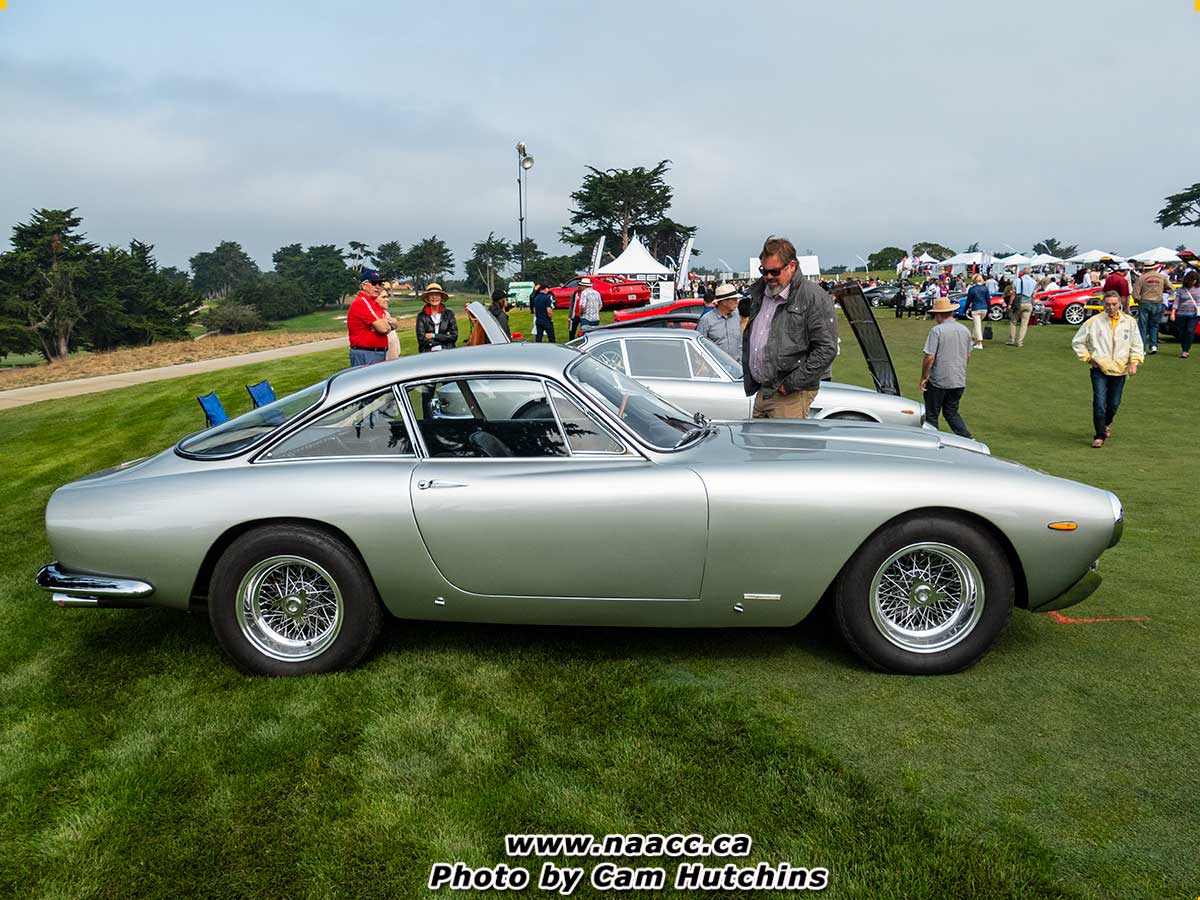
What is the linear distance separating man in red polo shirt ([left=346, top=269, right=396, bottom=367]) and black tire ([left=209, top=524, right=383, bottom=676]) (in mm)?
4551

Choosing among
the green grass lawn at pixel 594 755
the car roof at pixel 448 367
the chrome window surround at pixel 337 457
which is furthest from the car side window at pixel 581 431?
the chrome window surround at pixel 337 457

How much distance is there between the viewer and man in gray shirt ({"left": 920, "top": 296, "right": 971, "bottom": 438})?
853cm

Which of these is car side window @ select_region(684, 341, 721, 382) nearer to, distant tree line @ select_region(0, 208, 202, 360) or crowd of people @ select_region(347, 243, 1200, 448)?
crowd of people @ select_region(347, 243, 1200, 448)

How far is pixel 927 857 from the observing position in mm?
2387

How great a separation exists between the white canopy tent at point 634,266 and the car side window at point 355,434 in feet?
135

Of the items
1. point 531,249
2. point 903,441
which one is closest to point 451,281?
point 531,249

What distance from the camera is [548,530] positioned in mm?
3395

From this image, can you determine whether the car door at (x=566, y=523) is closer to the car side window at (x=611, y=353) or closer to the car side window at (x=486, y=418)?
the car side window at (x=486, y=418)

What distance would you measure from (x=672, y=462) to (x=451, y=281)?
15659 centimetres

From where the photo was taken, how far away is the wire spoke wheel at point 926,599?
3406mm

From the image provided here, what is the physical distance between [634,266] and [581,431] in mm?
42992

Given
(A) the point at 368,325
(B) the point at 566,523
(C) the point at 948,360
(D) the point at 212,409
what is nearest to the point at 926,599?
(B) the point at 566,523

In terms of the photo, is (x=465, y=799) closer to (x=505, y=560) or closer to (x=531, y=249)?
(x=505, y=560)

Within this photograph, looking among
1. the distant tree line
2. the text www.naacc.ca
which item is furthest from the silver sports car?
the distant tree line
